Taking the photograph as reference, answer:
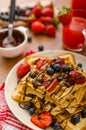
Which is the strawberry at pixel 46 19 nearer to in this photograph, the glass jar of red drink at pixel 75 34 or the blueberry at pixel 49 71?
the glass jar of red drink at pixel 75 34

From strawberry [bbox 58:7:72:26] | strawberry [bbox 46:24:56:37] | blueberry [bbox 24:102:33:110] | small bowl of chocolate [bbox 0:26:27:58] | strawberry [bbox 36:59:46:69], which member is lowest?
blueberry [bbox 24:102:33:110]

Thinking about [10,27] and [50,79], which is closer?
[50,79]

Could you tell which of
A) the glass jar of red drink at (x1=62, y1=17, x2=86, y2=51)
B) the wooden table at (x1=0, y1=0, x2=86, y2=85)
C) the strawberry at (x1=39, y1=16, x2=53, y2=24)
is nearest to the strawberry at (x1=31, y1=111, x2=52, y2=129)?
the wooden table at (x1=0, y1=0, x2=86, y2=85)

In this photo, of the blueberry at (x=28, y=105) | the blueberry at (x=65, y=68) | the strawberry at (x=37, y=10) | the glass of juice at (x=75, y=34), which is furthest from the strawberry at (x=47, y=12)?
the blueberry at (x=28, y=105)

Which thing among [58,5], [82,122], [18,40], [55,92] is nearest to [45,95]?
[55,92]

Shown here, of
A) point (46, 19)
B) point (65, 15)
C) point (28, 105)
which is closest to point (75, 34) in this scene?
point (65, 15)

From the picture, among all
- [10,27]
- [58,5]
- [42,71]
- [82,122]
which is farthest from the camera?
[58,5]

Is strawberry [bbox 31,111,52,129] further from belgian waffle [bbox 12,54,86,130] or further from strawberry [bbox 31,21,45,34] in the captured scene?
strawberry [bbox 31,21,45,34]

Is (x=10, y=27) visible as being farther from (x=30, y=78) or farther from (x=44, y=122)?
(x=44, y=122)
